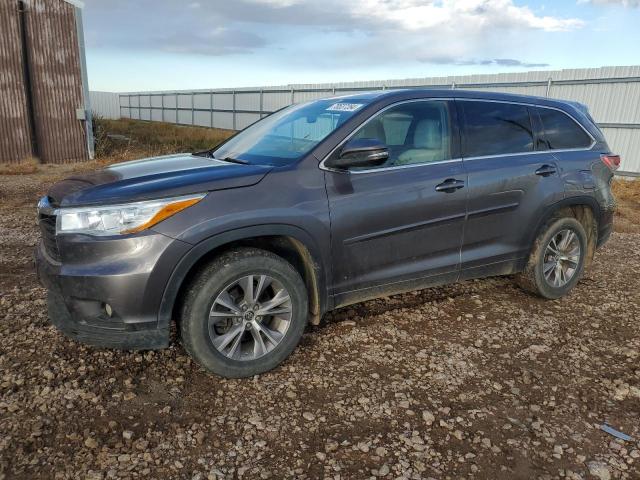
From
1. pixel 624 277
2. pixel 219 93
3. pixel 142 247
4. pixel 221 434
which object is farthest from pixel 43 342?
Result: pixel 219 93

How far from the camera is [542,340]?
3.80 m

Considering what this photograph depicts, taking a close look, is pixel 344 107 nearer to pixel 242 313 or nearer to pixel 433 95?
pixel 433 95

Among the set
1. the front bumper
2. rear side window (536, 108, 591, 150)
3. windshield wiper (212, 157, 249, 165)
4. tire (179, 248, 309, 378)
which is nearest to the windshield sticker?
windshield wiper (212, 157, 249, 165)

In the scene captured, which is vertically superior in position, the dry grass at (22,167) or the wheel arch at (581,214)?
the wheel arch at (581,214)

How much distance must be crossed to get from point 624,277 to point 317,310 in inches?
153

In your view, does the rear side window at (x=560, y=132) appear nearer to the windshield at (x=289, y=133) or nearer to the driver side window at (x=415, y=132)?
the driver side window at (x=415, y=132)

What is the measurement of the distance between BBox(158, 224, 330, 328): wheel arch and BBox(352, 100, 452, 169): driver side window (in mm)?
911

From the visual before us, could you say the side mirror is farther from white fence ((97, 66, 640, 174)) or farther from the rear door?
white fence ((97, 66, 640, 174))

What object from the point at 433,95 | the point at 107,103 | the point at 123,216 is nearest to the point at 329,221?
the point at 123,216

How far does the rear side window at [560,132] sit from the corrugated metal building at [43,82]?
13.0m

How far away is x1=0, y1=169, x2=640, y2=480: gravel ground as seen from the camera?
2.41 meters

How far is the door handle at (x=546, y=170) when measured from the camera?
4.12 meters

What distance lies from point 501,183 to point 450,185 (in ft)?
1.82

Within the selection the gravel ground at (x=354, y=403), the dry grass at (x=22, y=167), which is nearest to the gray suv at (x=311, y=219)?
the gravel ground at (x=354, y=403)
